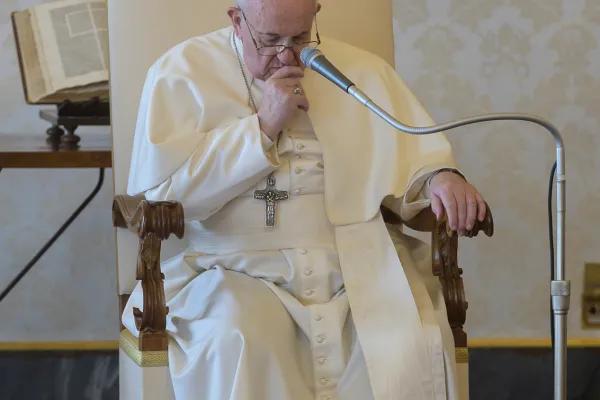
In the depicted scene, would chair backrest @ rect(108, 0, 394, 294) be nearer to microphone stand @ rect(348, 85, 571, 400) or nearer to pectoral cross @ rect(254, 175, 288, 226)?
pectoral cross @ rect(254, 175, 288, 226)

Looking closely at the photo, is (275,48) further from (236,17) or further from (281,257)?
(281,257)

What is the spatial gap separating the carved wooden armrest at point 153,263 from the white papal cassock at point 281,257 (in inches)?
2.6

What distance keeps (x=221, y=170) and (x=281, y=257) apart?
26 centimetres

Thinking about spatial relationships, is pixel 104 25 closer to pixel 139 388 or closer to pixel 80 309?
pixel 80 309

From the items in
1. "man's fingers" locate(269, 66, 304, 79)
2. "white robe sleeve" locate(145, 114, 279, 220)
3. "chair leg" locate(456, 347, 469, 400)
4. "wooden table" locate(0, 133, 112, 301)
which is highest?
"man's fingers" locate(269, 66, 304, 79)

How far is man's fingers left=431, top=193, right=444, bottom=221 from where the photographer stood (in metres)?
2.15

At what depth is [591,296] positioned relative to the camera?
3.60 metres

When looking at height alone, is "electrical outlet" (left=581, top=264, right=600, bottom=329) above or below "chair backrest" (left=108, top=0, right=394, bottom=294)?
below

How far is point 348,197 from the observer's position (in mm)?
2428

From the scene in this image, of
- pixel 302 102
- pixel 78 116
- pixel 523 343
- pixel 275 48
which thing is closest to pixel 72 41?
pixel 78 116

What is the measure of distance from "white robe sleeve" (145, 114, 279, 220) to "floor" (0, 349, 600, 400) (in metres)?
1.47

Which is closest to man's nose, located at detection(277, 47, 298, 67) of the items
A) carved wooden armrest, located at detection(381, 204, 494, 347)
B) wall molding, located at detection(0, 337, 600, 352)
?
carved wooden armrest, located at detection(381, 204, 494, 347)

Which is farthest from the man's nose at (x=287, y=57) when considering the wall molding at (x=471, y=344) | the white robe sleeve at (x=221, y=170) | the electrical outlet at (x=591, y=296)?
the electrical outlet at (x=591, y=296)

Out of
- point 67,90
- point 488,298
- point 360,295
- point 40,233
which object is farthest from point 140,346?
point 488,298
